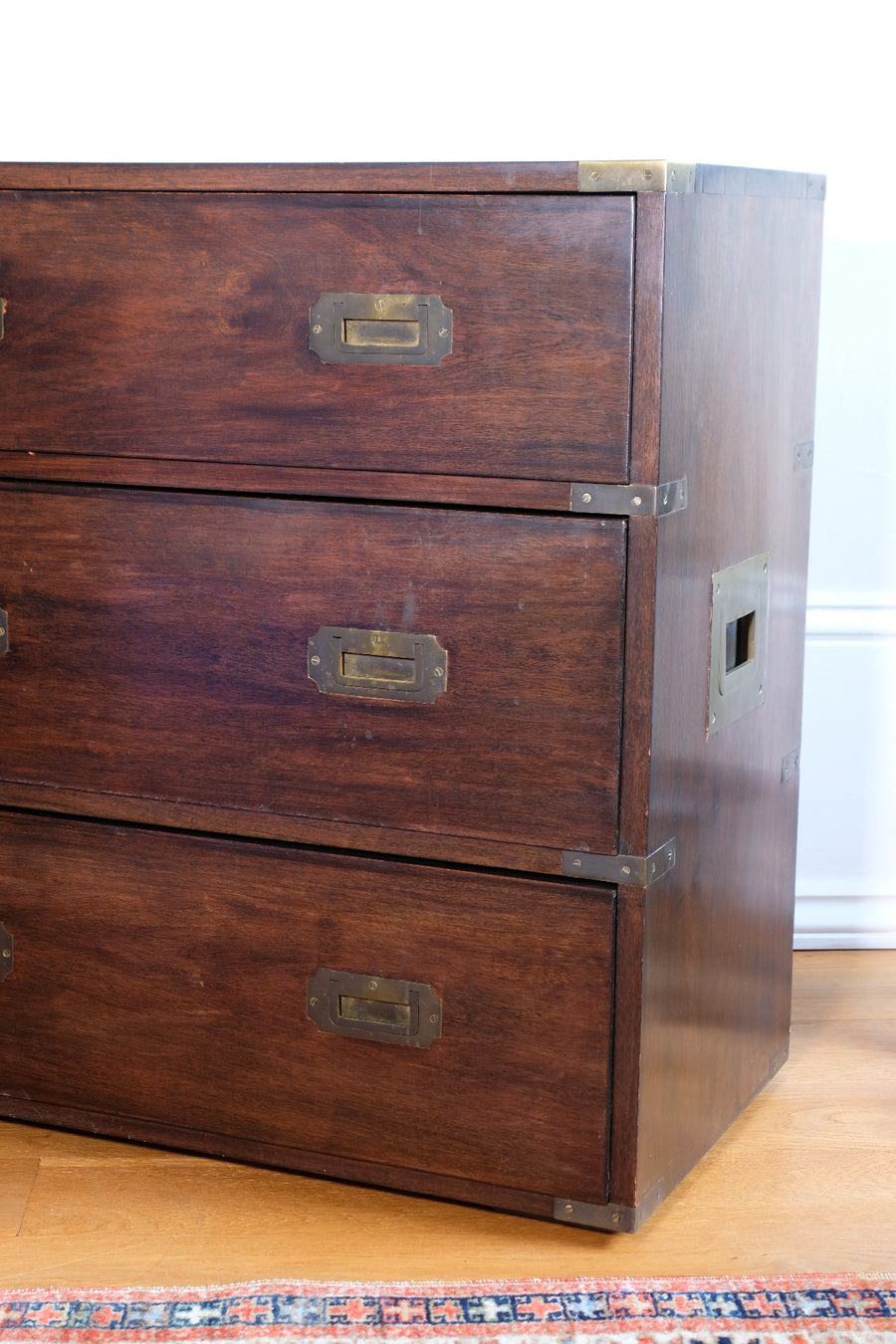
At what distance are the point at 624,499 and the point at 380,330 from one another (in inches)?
9.2

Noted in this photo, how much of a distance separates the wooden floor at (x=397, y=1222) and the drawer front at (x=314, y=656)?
331mm

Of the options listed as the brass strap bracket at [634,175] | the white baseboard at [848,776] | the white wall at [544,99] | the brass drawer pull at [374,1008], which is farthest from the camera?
the white baseboard at [848,776]

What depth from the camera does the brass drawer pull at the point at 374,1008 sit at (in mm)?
1444

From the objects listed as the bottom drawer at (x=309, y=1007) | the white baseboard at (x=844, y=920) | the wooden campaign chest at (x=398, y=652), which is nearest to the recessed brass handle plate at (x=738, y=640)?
the wooden campaign chest at (x=398, y=652)

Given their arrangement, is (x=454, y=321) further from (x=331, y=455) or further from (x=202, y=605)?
(x=202, y=605)

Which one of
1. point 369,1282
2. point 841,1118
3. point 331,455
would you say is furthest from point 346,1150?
point 331,455

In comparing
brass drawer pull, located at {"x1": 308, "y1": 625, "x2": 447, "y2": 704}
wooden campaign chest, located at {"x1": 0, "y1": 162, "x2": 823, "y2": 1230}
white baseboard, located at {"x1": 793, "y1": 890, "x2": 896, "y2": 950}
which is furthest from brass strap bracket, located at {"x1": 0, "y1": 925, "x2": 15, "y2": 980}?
white baseboard, located at {"x1": 793, "y1": 890, "x2": 896, "y2": 950}

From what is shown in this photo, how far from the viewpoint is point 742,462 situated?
147 centimetres

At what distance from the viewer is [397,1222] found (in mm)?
1466

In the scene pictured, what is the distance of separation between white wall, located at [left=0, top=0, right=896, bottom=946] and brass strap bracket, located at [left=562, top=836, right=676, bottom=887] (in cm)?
73

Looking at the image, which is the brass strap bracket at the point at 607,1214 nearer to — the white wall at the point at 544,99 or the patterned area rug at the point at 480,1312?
the patterned area rug at the point at 480,1312

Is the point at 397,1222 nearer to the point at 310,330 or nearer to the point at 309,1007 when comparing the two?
the point at 309,1007

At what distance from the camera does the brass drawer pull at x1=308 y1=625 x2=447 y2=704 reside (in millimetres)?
1380

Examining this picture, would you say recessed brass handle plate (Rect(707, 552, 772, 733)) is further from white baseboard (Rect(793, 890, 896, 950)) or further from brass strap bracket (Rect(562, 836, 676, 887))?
white baseboard (Rect(793, 890, 896, 950))
